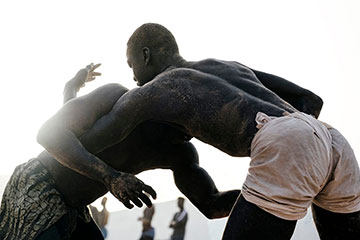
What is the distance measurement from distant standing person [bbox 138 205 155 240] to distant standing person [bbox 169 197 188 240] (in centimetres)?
55

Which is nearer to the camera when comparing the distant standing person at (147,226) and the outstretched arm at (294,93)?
the outstretched arm at (294,93)

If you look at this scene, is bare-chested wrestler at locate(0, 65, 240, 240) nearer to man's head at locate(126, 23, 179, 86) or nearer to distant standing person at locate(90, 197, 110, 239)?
man's head at locate(126, 23, 179, 86)

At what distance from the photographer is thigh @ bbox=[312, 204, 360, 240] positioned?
1.62m

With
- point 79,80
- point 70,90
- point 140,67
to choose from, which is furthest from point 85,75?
point 140,67

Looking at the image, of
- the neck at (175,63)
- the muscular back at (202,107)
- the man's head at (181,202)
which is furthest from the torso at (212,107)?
the man's head at (181,202)

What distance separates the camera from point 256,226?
4.47 feet

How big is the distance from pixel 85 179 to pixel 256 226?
1.01 metres

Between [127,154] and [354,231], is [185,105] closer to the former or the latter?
[127,154]

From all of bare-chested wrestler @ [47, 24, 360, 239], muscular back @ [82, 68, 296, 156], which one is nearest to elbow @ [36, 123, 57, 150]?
bare-chested wrestler @ [47, 24, 360, 239]

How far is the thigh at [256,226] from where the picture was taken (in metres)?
1.36

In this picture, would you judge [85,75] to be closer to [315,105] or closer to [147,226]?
[315,105]

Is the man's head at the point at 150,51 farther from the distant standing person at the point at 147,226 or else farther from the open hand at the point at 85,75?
the distant standing person at the point at 147,226

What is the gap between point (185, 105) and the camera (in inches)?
65.1

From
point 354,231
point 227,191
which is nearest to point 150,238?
point 227,191
